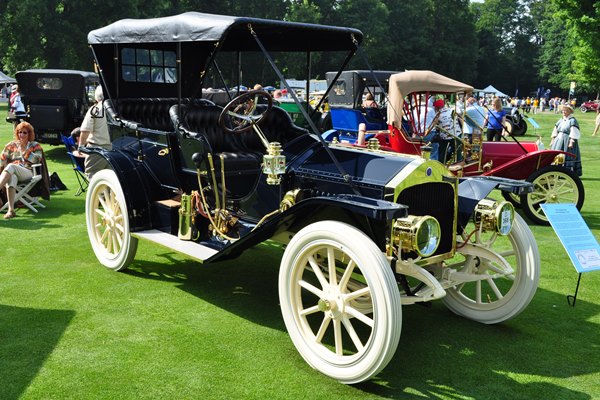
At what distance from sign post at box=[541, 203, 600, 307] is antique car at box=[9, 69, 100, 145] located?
1175cm

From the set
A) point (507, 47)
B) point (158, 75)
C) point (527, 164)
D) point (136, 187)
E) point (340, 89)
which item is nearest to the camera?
point (136, 187)

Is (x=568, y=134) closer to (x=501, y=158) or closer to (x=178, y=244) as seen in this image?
(x=501, y=158)

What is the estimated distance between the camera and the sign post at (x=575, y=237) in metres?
4.49

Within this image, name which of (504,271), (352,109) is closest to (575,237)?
(504,271)

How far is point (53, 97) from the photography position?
1398cm

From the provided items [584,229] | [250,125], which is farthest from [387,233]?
[584,229]

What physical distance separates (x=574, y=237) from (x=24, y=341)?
4.17m

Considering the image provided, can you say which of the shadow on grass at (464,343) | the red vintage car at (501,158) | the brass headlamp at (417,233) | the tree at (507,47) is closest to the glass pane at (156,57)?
the shadow on grass at (464,343)

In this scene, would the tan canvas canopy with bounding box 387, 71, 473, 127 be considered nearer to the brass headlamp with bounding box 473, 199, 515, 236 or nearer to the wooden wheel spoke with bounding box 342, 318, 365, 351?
the brass headlamp with bounding box 473, 199, 515, 236

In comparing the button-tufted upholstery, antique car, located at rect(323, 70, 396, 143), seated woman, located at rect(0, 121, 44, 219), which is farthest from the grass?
antique car, located at rect(323, 70, 396, 143)

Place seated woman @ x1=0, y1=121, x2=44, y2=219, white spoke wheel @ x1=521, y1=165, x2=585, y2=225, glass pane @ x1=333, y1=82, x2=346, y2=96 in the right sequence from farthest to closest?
glass pane @ x1=333, y1=82, x2=346, y2=96
white spoke wheel @ x1=521, y1=165, x2=585, y2=225
seated woman @ x1=0, y1=121, x2=44, y2=219

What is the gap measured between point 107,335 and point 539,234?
5.57 metres

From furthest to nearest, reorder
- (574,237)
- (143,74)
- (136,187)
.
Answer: (143,74) < (136,187) < (574,237)

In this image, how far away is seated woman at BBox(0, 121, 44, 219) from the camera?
25.4ft
